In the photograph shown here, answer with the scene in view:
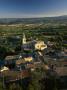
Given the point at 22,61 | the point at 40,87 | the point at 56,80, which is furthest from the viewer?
the point at 22,61

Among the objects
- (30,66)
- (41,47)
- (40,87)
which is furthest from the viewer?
(41,47)

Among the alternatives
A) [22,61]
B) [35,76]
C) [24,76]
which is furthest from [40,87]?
[22,61]

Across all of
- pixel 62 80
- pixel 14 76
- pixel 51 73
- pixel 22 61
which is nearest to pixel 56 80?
pixel 62 80

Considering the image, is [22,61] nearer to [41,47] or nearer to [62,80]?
[62,80]

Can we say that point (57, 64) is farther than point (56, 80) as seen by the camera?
Yes

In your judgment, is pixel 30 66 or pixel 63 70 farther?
pixel 30 66

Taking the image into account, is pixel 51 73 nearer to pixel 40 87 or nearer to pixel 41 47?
pixel 40 87

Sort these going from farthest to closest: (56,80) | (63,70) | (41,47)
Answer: (41,47) < (63,70) < (56,80)

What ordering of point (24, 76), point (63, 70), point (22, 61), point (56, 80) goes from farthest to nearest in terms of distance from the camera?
point (22, 61)
point (63, 70)
point (24, 76)
point (56, 80)

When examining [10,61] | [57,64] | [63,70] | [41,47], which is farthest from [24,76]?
[41,47]
